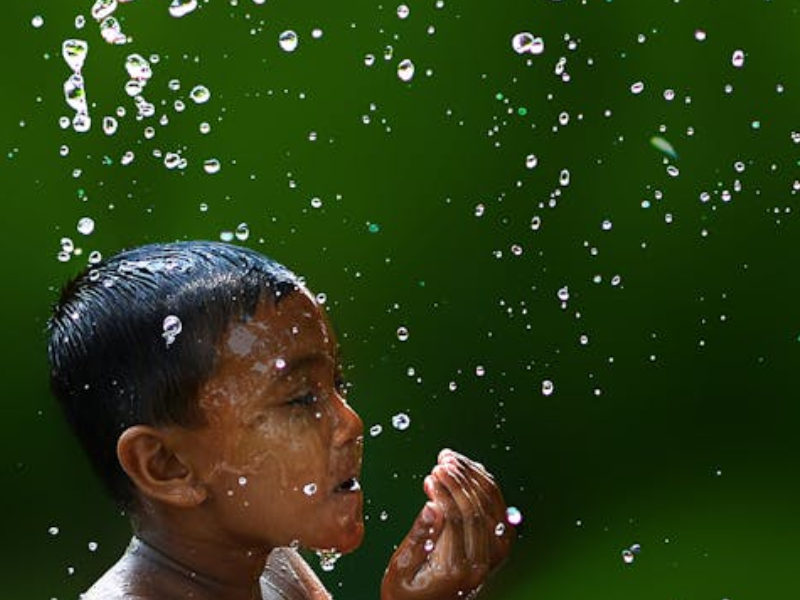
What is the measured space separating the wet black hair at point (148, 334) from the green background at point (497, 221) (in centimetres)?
117

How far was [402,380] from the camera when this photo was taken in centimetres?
283

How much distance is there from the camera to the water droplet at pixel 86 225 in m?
2.83

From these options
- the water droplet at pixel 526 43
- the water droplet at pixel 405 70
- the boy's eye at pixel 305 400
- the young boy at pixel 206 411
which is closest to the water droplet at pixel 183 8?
the water droplet at pixel 405 70

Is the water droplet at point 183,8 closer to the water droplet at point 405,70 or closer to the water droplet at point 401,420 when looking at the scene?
the water droplet at point 405,70

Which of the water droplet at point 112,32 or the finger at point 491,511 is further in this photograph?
the water droplet at point 112,32

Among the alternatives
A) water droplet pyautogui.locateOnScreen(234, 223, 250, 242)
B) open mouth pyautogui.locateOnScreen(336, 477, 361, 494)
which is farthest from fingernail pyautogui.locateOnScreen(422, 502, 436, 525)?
Answer: water droplet pyautogui.locateOnScreen(234, 223, 250, 242)

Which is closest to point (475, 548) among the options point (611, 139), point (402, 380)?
point (402, 380)

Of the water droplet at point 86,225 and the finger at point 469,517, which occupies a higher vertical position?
the water droplet at point 86,225

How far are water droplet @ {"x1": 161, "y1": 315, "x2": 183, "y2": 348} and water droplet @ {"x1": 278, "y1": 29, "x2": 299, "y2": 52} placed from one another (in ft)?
→ 4.10

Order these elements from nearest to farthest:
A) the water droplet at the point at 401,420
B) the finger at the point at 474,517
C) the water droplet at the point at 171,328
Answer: the water droplet at the point at 171,328, the finger at the point at 474,517, the water droplet at the point at 401,420

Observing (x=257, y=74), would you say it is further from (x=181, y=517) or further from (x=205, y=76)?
(x=181, y=517)

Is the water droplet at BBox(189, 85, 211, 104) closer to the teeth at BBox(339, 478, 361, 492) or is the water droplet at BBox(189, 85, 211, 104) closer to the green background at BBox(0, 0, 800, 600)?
the green background at BBox(0, 0, 800, 600)

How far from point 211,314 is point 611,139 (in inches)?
54.5

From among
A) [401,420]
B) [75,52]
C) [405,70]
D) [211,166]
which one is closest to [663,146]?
[405,70]
